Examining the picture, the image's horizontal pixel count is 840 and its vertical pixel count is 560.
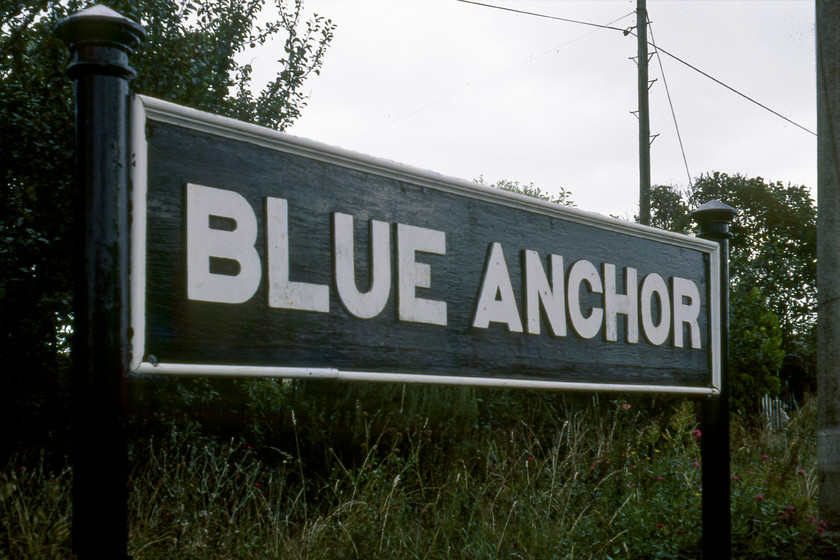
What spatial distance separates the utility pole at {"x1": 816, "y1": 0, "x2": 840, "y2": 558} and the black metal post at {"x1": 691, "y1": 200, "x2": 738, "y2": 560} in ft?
6.72

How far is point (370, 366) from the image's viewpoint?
161 centimetres

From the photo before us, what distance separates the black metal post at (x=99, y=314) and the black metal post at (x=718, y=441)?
1.92 meters

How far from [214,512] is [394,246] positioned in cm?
368

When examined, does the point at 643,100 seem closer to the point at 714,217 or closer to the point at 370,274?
the point at 714,217

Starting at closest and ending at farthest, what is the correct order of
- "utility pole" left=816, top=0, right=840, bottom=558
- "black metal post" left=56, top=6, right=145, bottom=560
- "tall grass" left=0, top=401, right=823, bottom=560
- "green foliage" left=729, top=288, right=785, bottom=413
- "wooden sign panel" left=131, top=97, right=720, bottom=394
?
"black metal post" left=56, top=6, right=145, bottom=560, "wooden sign panel" left=131, top=97, right=720, bottom=394, "tall grass" left=0, top=401, right=823, bottom=560, "utility pole" left=816, top=0, right=840, bottom=558, "green foliage" left=729, top=288, right=785, bottom=413

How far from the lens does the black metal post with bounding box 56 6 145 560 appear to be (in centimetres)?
116

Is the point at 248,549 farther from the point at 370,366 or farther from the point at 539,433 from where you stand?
the point at 539,433

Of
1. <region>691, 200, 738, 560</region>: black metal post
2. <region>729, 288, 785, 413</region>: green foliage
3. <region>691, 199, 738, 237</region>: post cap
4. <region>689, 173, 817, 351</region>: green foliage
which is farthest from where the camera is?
<region>689, 173, 817, 351</region>: green foliage

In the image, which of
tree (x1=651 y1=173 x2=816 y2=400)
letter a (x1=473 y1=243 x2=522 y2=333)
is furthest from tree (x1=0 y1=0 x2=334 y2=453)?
tree (x1=651 y1=173 x2=816 y2=400)

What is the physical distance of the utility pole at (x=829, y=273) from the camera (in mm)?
4297

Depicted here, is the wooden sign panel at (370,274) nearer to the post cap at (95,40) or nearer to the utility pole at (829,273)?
the post cap at (95,40)

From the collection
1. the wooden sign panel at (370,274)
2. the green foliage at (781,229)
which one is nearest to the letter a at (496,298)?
the wooden sign panel at (370,274)

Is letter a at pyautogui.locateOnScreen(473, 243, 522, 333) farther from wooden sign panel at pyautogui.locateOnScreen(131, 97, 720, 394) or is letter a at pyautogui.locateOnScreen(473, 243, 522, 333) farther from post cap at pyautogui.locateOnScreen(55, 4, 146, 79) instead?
post cap at pyautogui.locateOnScreen(55, 4, 146, 79)

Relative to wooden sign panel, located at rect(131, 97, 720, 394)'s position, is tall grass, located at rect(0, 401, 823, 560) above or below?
below
